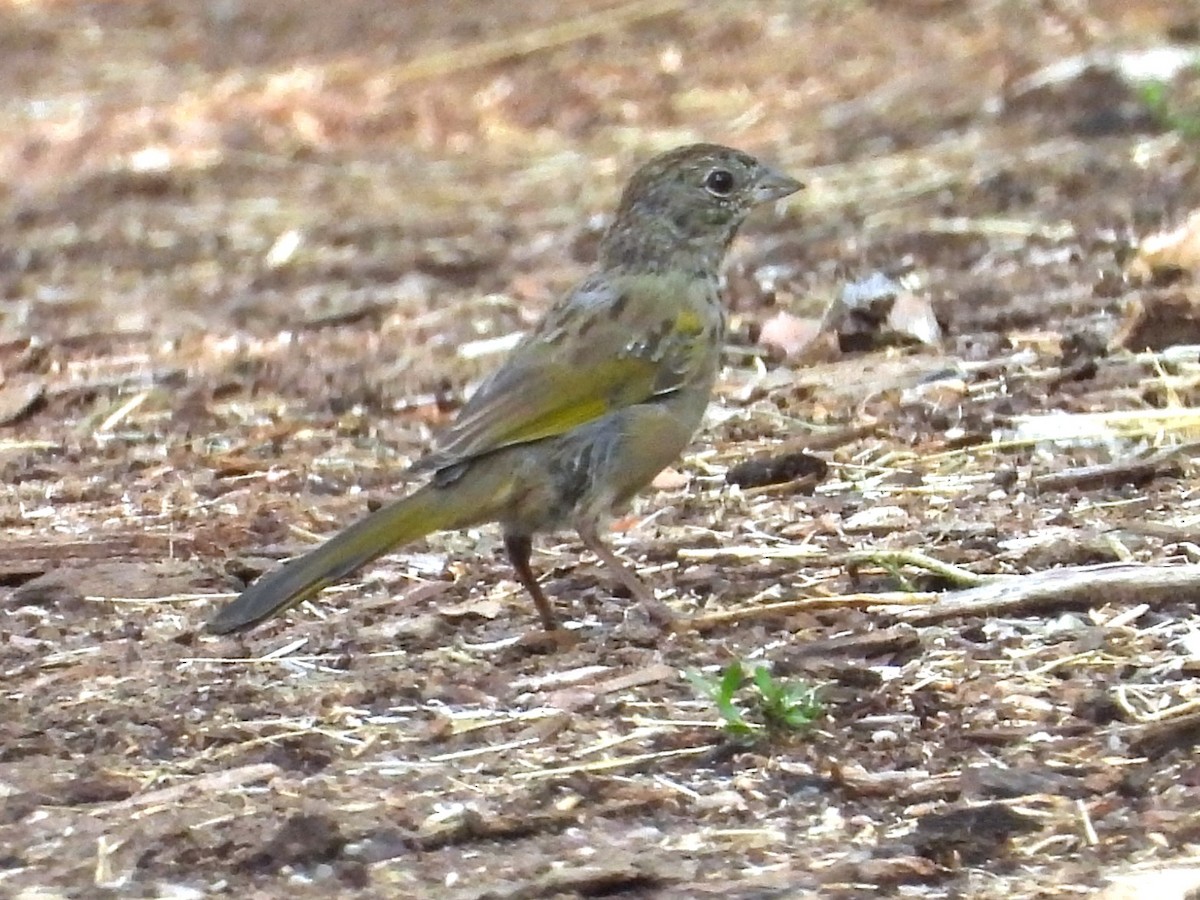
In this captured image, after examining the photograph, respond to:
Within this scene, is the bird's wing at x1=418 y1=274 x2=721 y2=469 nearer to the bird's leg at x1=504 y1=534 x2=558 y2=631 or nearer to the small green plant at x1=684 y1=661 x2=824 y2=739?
the bird's leg at x1=504 y1=534 x2=558 y2=631

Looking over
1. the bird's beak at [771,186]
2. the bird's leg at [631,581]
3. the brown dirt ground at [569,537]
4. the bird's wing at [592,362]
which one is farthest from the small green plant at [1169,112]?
the bird's leg at [631,581]

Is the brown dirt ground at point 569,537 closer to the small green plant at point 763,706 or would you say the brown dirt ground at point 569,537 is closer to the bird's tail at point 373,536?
the small green plant at point 763,706

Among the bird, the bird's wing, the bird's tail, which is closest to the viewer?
the bird's tail

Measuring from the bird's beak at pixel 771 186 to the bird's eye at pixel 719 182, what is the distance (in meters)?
0.07

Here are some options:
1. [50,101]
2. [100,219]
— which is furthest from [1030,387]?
[50,101]

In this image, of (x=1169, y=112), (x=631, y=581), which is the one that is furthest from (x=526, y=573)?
(x=1169, y=112)

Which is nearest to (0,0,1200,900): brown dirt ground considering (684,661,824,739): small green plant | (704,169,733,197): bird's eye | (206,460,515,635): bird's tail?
(684,661,824,739): small green plant

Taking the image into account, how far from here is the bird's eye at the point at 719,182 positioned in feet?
19.4

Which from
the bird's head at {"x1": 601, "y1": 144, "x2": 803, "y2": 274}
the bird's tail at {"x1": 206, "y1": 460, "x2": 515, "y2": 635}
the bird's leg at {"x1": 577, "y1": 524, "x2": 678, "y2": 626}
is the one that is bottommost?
the bird's leg at {"x1": 577, "y1": 524, "x2": 678, "y2": 626}

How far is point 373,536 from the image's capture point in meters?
4.68

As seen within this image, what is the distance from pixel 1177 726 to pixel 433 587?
2.05 m

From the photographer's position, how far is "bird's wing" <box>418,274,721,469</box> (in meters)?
5.08

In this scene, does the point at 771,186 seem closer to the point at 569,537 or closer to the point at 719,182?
the point at 719,182

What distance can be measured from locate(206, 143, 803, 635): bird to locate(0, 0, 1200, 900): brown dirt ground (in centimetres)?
21
